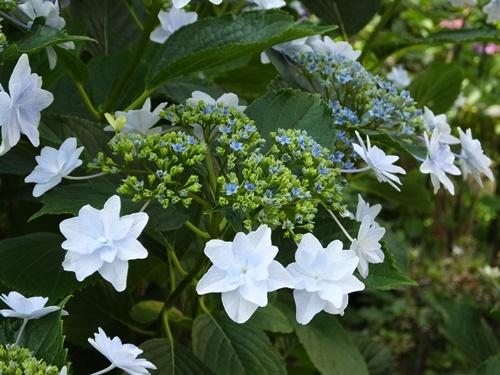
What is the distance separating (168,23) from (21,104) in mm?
288

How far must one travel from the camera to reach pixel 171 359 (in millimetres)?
863

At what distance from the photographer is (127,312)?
40.1 inches

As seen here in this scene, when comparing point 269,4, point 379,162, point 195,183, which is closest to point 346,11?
point 269,4

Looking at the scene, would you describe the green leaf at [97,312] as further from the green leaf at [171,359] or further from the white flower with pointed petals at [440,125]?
the white flower with pointed petals at [440,125]

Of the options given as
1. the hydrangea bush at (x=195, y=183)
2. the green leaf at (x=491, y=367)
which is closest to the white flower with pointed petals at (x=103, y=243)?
the hydrangea bush at (x=195, y=183)

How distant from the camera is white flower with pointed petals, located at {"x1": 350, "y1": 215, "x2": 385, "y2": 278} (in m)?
0.71

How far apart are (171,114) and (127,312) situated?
14.1 inches

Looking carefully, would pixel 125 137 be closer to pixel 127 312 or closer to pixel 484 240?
pixel 127 312

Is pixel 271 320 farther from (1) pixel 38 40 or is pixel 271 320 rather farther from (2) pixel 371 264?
(1) pixel 38 40

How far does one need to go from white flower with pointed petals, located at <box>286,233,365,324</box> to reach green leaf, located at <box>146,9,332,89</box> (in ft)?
0.84

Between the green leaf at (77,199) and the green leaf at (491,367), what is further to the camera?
the green leaf at (491,367)

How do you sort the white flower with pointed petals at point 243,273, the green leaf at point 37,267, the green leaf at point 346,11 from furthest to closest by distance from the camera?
the green leaf at point 346,11 → the green leaf at point 37,267 → the white flower with pointed petals at point 243,273

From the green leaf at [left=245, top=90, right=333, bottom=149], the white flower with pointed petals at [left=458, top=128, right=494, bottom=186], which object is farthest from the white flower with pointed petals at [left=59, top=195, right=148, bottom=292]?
the white flower with pointed petals at [left=458, top=128, right=494, bottom=186]

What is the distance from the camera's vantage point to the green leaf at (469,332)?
4.72ft
